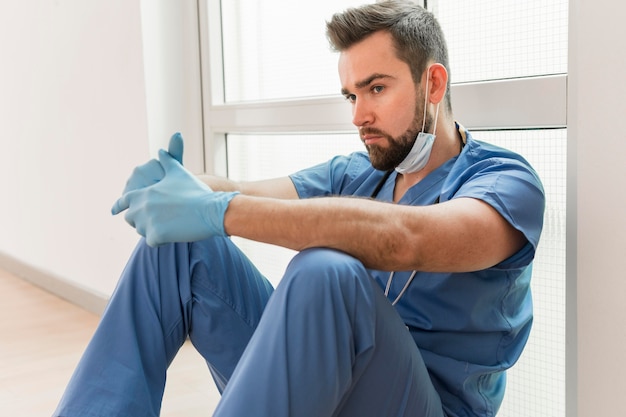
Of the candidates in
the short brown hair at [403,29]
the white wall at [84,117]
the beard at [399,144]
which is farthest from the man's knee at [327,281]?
the white wall at [84,117]

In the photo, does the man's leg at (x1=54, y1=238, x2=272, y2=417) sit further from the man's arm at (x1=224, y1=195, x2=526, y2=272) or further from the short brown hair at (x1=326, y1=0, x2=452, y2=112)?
the short brown hair at (x1=326, y1=0, x2=452, y2=112)

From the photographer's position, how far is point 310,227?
3.76ft

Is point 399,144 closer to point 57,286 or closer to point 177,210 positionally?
point 177,210

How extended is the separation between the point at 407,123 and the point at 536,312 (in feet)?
1.62

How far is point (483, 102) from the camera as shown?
4.98 feet

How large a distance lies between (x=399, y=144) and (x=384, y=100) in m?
0.09

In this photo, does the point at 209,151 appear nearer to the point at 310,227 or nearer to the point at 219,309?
the point at 219,309

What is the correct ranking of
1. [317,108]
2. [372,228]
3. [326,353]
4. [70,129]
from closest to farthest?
[326,353]
[372,228]
[317,108]
[70,129]

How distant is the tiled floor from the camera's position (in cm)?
199

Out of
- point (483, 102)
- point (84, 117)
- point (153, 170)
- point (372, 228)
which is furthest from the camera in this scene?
point (84, 117)

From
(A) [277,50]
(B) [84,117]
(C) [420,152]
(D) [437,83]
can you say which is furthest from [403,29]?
(B) [84,117]

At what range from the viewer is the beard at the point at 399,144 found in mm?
1377

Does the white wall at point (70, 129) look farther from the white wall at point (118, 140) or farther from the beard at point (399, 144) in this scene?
the beard at point (399, 144)

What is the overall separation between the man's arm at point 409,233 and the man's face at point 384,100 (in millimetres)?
255
